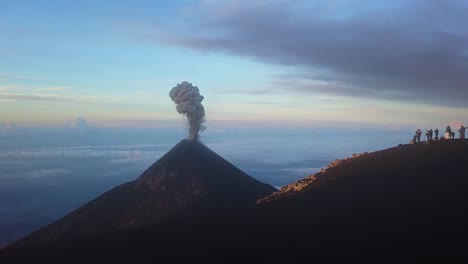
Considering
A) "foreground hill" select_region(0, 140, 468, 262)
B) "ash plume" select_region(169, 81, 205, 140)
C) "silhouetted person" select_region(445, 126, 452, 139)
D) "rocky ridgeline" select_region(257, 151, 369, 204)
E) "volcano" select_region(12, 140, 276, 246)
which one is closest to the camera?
"foreground hill" select_region(0, 140, 468, 262)

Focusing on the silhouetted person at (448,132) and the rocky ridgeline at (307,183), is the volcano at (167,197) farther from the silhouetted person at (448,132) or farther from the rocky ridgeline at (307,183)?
the silhouetted person at (448,132)

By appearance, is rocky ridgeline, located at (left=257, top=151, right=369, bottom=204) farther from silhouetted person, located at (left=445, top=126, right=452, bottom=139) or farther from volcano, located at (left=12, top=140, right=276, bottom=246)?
volcano, located at (left=12, top=140, right=276, bottom=246)

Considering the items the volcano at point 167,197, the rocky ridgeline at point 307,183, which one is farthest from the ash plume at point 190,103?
the rocky ridgeline at point 307,183

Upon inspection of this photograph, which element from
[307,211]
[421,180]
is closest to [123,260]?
[307,211]

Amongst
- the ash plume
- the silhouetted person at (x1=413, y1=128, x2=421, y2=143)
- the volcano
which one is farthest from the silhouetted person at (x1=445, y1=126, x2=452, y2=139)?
the ash plume

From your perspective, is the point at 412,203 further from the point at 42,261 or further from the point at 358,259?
the point at 42,261

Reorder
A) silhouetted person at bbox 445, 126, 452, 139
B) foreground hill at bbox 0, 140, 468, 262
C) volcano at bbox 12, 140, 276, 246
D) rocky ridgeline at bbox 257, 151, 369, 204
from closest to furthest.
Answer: foreground hill at bbox 0, 140, 468, 262 < rocky ridgeline at bbox 257, 151, 369, 204 < silhouetted person at bbox 445, 126, 452, 139 < volcano at bbox 12, 140, 276, 246
